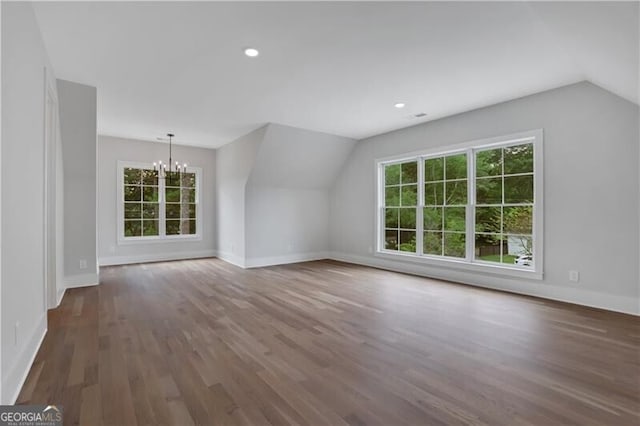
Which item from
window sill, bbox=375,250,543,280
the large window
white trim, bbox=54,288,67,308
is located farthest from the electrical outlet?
the large window

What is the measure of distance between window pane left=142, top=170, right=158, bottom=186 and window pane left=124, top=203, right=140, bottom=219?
0.55 meters

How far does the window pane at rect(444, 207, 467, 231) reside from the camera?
5.16 metres

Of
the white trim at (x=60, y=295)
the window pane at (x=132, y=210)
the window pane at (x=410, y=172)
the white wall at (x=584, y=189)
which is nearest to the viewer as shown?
the white wall at (x=584, y=189)

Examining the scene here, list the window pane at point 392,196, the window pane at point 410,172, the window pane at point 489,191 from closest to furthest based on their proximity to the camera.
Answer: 1. the window pane at point 489,191
2. the window pane at point 410,172
3. the window pane at point 392,196

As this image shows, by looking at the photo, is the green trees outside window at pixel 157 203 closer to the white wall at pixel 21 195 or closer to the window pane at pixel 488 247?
the white wall at pixel 21 195

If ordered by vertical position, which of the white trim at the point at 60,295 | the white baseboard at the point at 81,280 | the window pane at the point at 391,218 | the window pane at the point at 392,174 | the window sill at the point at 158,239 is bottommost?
the white trim at the point at 60,295

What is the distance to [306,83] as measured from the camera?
3875mm

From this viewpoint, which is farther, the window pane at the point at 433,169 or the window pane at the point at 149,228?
the window pane at the point at 149,228

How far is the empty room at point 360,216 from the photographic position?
1970 mm

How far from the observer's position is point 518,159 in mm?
4484

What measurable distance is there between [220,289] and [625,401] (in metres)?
4.29

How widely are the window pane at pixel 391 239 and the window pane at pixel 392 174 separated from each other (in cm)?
98

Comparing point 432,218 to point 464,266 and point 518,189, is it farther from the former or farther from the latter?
point 518,189

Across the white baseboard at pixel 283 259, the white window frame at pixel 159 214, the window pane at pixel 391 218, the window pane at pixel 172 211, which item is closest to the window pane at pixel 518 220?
the window pane at pixel 391 218
